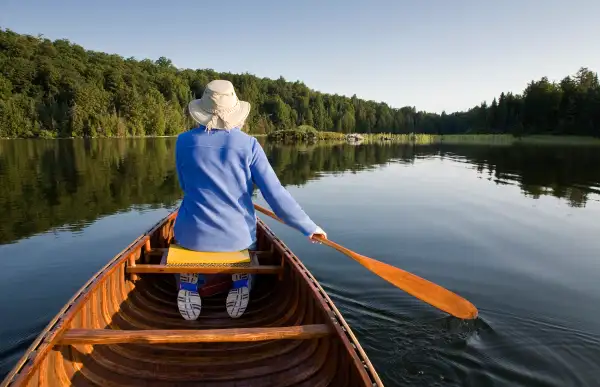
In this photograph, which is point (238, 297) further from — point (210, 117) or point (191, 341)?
point (210, 117)

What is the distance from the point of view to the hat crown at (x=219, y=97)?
3.32 m

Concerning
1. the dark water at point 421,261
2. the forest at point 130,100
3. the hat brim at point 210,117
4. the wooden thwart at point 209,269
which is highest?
the forest at point 130,100

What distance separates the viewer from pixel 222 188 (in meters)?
3.41

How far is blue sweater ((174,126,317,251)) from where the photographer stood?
132 inches

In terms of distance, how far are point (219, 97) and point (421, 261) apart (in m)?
4.93

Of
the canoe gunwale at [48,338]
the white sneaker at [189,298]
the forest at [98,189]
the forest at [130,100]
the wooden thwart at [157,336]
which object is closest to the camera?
the canoe gunwale at [48,338]

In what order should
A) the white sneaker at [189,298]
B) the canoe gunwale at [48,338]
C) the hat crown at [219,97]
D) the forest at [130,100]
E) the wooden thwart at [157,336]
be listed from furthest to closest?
1. the forest at [130,100]
2. the white sneaker at [189,298]
3. the hat crown at [219,97]
4. the wooden thwart at [157,336]
5. the canoe gunwale at [48,338]

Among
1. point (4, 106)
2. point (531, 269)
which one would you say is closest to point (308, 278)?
point (531, 269)

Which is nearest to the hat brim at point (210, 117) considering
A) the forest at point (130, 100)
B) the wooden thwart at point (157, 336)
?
the wooden thwart at point (157, 336)

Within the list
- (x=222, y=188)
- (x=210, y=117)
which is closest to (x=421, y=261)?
(x=222, y=188)

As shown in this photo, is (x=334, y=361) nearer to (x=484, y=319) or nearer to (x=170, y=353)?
(x=170, y=353)

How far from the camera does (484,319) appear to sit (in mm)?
4871

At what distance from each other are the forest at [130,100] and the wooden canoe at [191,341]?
67762 millimetres

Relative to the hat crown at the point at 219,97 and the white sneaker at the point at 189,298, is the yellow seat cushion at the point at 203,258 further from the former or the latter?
the hat crown at the point at 219,97
